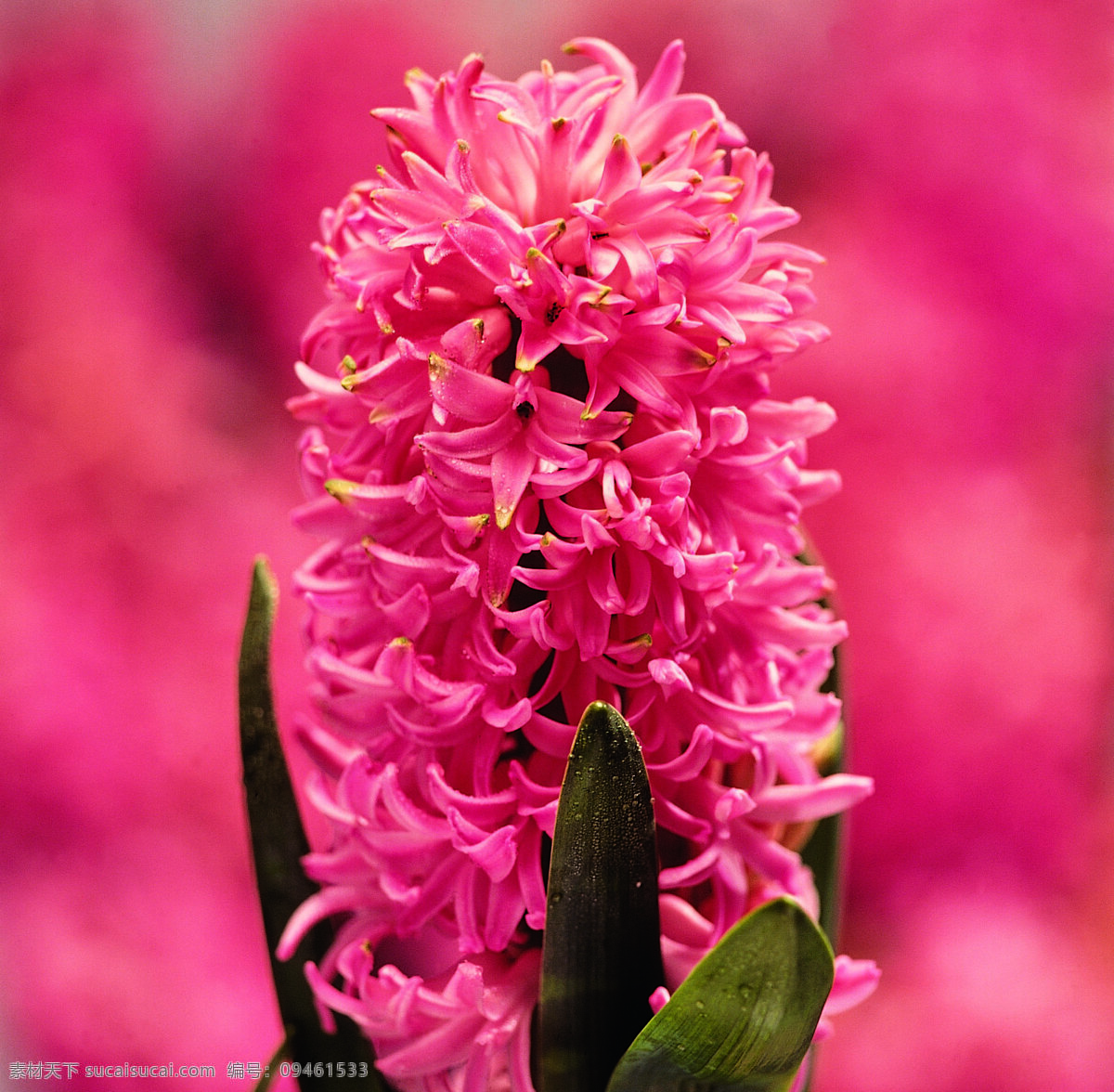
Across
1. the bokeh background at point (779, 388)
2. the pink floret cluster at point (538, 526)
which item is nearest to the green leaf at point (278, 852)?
the pink floret cluster at point (538, 526)

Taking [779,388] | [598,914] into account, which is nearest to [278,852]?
[598,914]

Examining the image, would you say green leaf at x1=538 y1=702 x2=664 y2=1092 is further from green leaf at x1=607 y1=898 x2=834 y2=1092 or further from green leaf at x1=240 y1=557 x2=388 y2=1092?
green leaf at x1=240 y1=557 x2=388 y2=1092

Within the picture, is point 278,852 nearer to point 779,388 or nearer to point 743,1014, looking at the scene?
point 743,1014

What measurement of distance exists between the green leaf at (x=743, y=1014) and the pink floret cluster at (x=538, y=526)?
5 centimetres

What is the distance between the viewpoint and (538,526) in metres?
0.45

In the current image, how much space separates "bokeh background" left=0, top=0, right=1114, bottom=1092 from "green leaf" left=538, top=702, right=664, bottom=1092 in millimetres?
532

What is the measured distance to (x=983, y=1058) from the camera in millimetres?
921

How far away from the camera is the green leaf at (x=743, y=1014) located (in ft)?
1.29

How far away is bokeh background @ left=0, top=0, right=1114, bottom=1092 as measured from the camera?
34.3 inches

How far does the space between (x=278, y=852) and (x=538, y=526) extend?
0.77 ft

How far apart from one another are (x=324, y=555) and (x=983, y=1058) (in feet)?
2.52

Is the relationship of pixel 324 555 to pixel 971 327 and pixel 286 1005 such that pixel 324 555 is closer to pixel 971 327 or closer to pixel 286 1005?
pixel 286 1005

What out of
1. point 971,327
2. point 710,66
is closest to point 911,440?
point 971,327

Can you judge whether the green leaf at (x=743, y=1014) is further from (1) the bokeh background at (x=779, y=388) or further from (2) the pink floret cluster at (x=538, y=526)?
(1) the bokeh background at (x=779, y=388)
